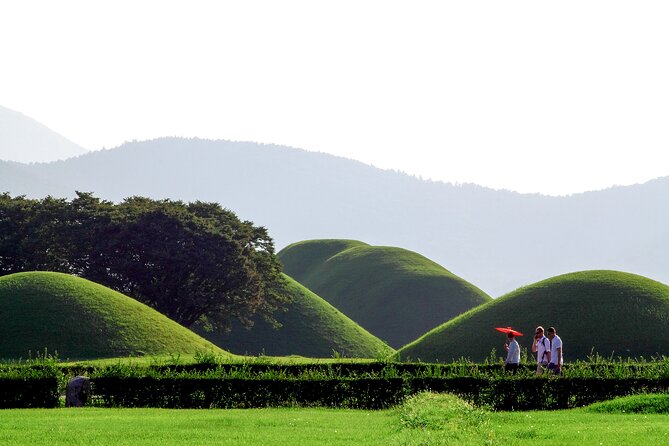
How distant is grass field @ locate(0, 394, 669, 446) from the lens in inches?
812

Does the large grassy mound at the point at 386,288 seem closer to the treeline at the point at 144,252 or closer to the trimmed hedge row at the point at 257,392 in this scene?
the treeline at the point at 144,252

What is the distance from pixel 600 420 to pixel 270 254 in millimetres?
72479

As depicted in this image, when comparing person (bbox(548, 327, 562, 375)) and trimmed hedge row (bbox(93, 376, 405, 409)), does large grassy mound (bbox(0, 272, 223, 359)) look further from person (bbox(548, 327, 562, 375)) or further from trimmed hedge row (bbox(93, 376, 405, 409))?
person (bbox(548, 327, 562, 375))

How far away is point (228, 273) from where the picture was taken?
88375mm

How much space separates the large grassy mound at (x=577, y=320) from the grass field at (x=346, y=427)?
4025 cm

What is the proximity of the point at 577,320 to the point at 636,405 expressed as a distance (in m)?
43.9

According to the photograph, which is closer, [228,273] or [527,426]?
[527,426]

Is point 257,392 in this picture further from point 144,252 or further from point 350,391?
point 144,252

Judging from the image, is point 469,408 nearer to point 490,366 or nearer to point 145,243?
point 490,366

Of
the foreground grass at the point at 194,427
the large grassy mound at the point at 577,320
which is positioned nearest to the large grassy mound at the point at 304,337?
the large grassy mound at the point at 577,320

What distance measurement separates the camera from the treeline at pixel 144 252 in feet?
284

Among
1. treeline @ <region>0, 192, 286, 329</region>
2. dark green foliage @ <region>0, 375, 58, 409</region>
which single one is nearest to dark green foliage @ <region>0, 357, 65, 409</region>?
dark green foliage @ <region>0, 375, 58, 409</region>

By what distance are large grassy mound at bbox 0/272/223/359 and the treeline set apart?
8728 millimetres

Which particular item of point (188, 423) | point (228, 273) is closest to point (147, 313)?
point (228, 273)
